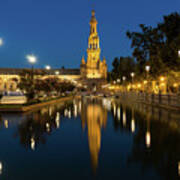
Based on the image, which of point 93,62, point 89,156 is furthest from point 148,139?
point 93,62

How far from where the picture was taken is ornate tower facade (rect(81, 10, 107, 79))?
178375 millimetres

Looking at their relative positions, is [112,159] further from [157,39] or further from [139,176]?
[157,39]

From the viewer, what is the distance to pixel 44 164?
6.09m

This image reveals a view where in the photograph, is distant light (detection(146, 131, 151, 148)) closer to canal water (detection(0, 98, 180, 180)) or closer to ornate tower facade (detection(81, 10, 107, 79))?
canal water (detection(0, 98, 180, 180))

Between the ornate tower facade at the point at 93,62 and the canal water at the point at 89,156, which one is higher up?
the ornate tower facade at the point at 93,62

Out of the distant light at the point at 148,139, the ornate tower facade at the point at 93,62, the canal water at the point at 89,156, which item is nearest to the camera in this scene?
the canal water at the point at 89,156

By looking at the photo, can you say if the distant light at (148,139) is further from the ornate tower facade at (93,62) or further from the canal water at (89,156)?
the ornate tower facade at (93,62)

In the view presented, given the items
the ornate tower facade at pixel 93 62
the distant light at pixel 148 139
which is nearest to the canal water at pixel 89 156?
the distant light at pixel 148 139

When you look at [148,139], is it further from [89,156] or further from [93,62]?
[93,62]

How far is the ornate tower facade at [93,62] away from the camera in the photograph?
585 ft

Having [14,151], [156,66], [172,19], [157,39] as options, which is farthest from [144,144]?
[157,39]

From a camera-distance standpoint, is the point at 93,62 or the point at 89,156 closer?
the point at 89,156

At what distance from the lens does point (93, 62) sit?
7185 inches

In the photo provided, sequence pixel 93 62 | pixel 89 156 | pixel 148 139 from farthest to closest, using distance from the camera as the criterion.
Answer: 1. pixel 93 62
2. pixel 148 139
3. pixel 89 156
